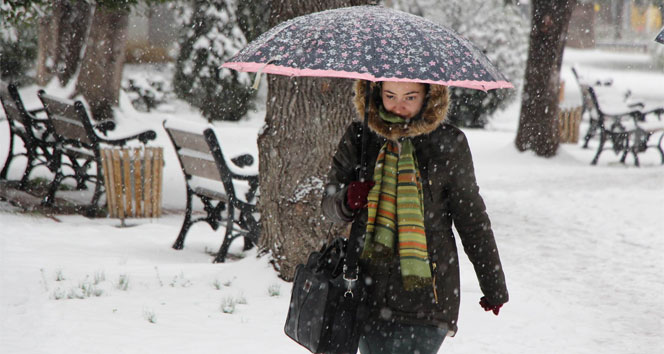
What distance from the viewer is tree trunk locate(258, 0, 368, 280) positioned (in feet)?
18.2

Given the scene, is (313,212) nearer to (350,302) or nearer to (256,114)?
(350,302)

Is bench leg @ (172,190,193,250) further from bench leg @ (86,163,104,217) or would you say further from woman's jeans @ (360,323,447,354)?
woman's jeans @ (360,323,447,354)

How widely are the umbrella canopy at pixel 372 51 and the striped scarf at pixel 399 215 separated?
20cm

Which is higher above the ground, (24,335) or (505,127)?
(24,335)

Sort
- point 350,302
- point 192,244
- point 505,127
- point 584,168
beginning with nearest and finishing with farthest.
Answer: point 350,302 → point 192,244 → point 584,168 → point 505,127

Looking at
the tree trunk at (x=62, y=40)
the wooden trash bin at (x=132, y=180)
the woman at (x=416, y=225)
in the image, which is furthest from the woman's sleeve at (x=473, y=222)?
the tree trunk at (x=62, y=40)

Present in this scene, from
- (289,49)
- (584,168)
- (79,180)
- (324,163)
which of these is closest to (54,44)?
(79,180)

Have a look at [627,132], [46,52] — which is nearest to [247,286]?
[627,132]

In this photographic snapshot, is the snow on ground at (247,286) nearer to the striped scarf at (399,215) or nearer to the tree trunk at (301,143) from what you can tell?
the tree trunk at (301,143)

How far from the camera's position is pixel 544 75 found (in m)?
13.5

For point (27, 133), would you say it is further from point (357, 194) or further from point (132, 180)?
point (357, 194)

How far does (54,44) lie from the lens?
20.1 meters

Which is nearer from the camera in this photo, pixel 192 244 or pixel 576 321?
pixel 576 321

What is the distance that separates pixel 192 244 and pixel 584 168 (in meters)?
7.82
